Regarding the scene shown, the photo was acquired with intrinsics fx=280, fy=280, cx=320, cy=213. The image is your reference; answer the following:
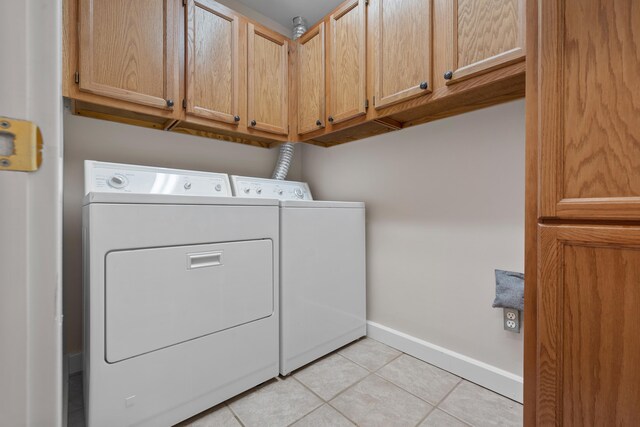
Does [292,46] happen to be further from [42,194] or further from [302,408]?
[302,408]

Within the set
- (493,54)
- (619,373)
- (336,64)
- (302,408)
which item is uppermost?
(336,64)

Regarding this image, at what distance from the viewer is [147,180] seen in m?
1.56

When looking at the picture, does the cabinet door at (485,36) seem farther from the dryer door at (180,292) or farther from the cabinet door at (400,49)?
the dryer door at (180,292)

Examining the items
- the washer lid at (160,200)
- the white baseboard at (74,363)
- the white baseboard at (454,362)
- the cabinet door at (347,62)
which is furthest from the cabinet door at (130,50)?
the white baseboard at (454,362)

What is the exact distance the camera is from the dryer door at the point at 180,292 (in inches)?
41.4

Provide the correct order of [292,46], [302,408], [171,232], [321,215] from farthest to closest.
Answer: [292,46] → [321,215] → [302,408] → [171,232]

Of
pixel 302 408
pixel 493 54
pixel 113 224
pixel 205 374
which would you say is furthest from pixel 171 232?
pixel 493 54

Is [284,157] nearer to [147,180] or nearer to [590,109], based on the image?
[147,180]

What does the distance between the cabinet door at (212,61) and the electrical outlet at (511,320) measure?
6.05 feet

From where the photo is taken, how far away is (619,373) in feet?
2.29

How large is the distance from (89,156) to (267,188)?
1.05m

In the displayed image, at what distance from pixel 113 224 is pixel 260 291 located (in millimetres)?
710

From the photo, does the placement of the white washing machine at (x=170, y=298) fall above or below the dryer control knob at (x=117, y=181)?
below

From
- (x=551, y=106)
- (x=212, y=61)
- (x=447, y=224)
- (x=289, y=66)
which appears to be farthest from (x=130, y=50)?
(x=447, y=224)
